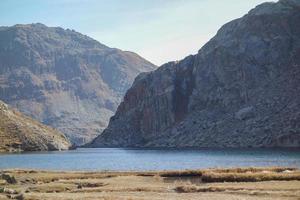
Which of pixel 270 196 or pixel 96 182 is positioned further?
pixel 96 182

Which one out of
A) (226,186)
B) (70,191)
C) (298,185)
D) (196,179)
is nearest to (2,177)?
(70,191)

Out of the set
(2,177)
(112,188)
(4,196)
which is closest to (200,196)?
(112,188)

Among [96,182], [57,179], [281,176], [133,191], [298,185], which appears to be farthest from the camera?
[57,179]

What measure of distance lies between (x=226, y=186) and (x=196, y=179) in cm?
1419

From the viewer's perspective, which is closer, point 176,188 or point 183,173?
point 176,188

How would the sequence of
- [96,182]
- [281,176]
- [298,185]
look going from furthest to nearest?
[96,182]
[281,176]
[298,185]

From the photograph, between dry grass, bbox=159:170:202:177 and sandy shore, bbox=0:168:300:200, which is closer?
sandy shore, bbox=0:168:300:200

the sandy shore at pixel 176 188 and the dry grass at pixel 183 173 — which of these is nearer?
the sandy shore at pixel 176 188

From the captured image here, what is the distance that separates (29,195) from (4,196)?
8.90ft

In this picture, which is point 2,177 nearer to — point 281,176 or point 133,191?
point 133,191

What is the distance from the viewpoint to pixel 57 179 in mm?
82688

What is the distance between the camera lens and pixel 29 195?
2263 inches

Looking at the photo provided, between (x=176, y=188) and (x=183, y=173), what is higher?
(x=183, y=173)

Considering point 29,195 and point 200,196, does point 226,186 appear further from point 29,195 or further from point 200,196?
point 29,195
